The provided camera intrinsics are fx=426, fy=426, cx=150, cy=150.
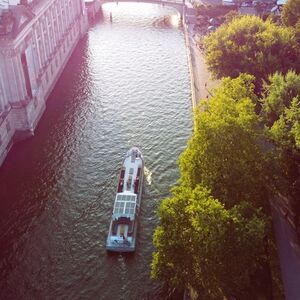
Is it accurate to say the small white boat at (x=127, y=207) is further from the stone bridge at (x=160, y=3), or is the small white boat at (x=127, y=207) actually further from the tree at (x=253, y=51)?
the stone bridge at (x=160, y=3)

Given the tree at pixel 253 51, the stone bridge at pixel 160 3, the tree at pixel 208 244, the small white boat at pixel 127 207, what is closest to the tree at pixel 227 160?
the tree at pixel 208 244

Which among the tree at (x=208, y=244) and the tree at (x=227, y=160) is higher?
the tree at (x=227, y=160)

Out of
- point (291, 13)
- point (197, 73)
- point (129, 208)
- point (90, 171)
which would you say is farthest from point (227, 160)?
point (291, 13)

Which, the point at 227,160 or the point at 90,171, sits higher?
the point at 90,171

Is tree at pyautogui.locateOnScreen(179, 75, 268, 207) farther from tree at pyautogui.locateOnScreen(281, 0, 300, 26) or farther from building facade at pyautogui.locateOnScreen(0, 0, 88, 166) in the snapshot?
tree at pyautogui.locateOnScreen(281, 0, 300, 26)

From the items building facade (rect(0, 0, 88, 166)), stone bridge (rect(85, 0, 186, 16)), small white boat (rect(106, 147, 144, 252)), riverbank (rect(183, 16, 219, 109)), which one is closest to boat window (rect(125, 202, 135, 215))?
small white boat (rect(106, 147, 144, 252))

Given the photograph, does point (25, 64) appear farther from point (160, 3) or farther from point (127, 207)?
point (160, 3)

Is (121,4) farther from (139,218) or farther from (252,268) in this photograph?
(252,268)
